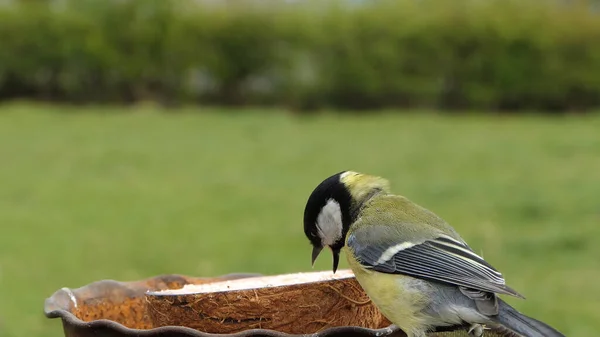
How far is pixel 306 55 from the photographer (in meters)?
19.9

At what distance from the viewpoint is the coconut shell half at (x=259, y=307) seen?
2559 mm

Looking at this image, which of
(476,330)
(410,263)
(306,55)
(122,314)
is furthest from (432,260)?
(306,55)

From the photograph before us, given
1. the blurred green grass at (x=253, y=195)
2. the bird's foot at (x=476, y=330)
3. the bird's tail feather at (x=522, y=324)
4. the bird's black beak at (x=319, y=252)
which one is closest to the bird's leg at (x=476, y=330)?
the bird's foot at (x=476, y=330)

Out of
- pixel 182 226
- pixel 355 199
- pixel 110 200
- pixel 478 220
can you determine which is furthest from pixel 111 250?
pixel 355 199

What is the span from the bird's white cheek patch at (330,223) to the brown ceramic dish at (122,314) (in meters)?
0.36

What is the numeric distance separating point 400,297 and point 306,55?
1756 cm

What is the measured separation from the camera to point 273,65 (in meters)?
19.6

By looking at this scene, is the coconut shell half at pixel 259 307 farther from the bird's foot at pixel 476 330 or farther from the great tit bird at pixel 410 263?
the bird's foot at pixel 476 330

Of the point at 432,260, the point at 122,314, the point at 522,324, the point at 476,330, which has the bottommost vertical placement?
the point at 122,314

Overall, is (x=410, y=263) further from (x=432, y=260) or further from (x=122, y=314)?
(x=122, y=314)

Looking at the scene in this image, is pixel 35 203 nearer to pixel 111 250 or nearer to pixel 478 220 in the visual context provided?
pixel 111 250

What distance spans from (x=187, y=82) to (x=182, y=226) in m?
11.9

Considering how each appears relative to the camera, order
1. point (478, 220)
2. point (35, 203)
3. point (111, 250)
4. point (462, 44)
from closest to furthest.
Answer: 1. point (111, 250)
2. point (478, 220)
3. point (35, 203)
4. point (462, 44)

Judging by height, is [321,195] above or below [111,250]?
above
